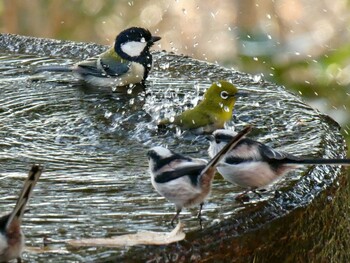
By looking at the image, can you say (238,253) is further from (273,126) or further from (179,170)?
(273,126)

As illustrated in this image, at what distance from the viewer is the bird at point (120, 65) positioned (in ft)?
18.3

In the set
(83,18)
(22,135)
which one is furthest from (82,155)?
(83,18)

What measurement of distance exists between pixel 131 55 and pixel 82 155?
1.80 metres

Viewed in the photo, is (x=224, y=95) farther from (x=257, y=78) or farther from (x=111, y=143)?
(x=257, y=78)

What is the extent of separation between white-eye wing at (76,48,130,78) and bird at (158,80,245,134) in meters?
0.96

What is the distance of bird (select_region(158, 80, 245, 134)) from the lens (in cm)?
462

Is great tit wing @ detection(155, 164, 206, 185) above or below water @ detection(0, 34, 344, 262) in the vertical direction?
above

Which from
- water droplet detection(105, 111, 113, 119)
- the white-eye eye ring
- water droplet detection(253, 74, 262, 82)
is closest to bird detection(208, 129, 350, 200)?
the white-eye eye ring

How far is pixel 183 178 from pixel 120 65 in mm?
2781

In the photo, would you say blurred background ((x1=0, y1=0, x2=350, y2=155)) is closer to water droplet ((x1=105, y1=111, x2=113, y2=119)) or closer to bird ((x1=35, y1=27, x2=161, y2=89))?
bird ((x1=35, y1=27, x2=161, y2=89))

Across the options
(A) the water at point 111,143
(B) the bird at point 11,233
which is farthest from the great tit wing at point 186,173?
(B) the bird at point 11,233

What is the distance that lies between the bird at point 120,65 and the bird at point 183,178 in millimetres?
2433

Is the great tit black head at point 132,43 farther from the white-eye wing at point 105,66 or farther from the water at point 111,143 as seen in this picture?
the water at point 111,143

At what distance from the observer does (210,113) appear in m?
4.70
